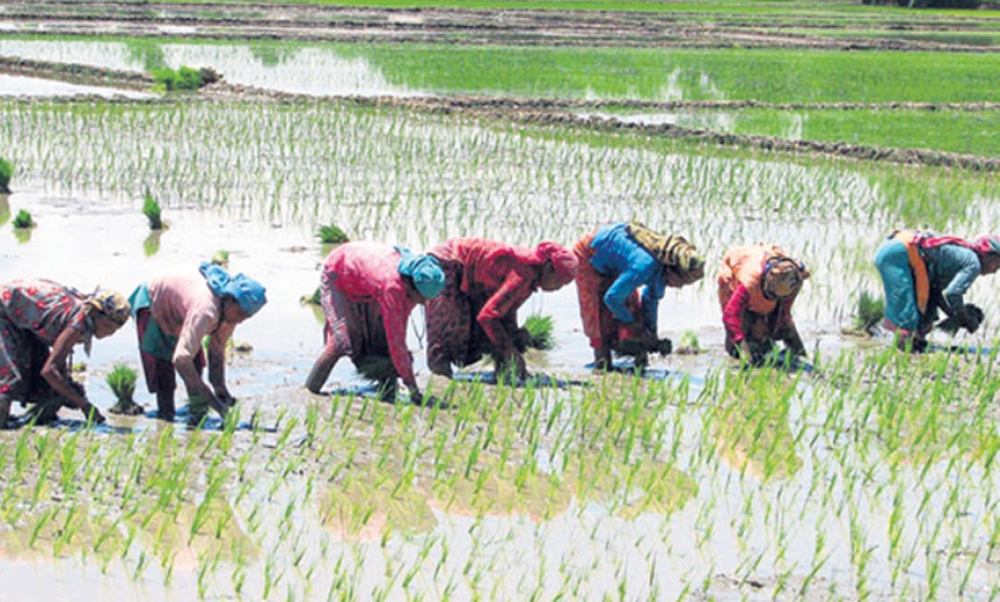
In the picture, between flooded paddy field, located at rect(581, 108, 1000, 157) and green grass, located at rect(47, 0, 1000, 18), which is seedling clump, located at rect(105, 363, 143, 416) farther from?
green grass, located at rect(47, 0, 1000, 18)

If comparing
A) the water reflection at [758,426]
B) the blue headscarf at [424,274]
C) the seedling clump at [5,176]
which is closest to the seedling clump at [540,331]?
the water reflection at [758,426]

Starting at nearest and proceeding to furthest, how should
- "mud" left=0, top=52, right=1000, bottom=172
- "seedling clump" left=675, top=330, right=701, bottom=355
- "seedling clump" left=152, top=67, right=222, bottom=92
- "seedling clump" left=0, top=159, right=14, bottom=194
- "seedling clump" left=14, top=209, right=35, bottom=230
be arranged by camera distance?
"seedling clump" left=675, top=330, right=701, bottom=355
"seedling clump" left=14, top=209, right=35, bottom=230
"seedling clump" left=0, top=159, right=14, bottom=194
"mud" left=0, top=52, right=1000, bottom=172
"seedling clump" left=152, top=67, right=222, bottom=92

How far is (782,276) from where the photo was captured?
6.91m

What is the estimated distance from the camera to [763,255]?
712cm

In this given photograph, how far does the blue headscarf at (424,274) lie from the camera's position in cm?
596

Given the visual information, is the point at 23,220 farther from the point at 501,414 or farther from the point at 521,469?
the point at 521,469

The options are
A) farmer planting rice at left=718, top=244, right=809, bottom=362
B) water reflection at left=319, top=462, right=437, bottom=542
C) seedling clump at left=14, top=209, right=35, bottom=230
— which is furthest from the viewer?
seedling clump at left=14, top=209, right=35, bottom=230

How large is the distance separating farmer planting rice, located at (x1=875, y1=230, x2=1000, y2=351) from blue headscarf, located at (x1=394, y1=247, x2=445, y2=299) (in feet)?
8.94

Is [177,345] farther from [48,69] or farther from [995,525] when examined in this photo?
[48,69]

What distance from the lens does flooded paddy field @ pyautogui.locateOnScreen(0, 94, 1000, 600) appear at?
4.39 meters

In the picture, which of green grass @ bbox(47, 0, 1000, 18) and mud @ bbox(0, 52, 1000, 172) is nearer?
mud @ bbox(0, 52, 1000, 172)

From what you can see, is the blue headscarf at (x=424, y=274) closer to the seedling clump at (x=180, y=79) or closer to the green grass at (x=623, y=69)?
the green grass at (x=623, y=69)

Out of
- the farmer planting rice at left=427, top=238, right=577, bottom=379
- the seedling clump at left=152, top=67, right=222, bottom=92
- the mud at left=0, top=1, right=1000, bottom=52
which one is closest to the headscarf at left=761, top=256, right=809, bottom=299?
the farmer planting rice at left=427, top=238, right=577, bottom=379

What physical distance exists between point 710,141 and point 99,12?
63.9 ft
